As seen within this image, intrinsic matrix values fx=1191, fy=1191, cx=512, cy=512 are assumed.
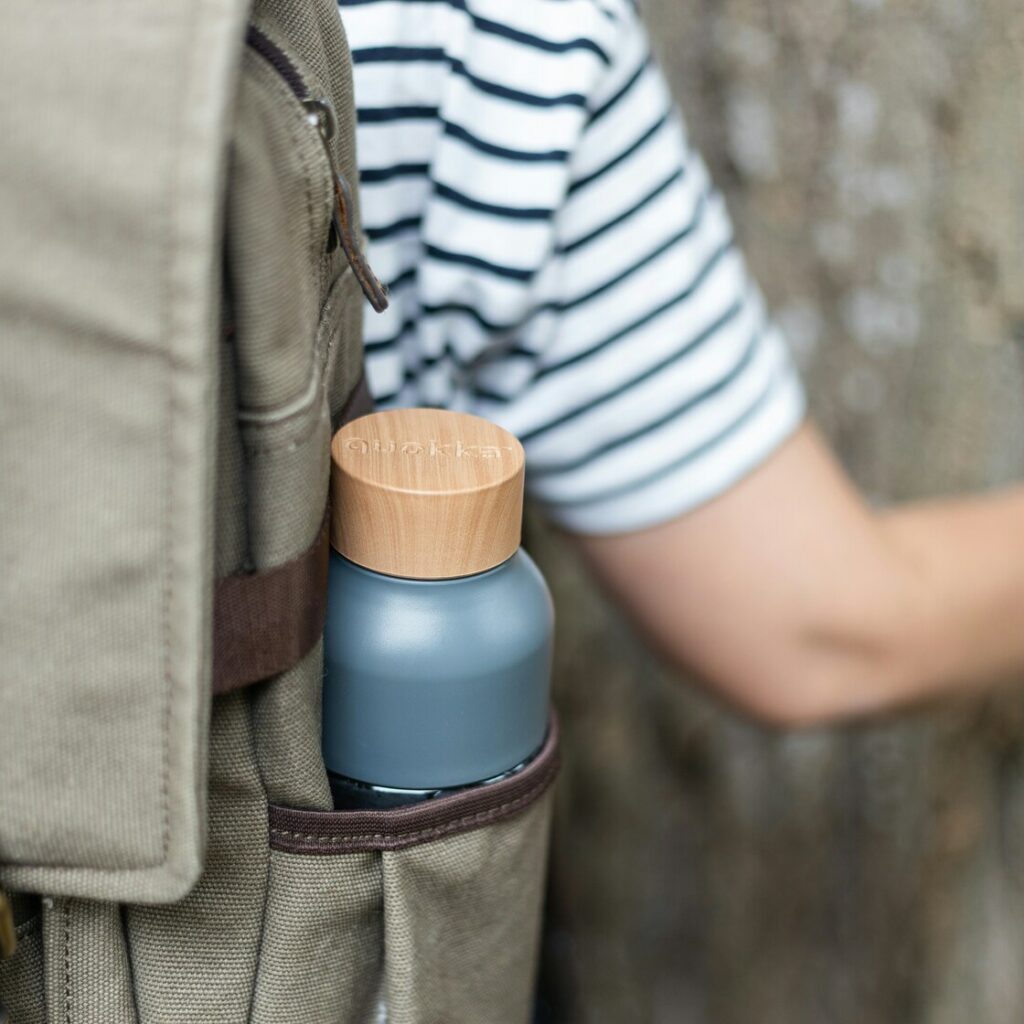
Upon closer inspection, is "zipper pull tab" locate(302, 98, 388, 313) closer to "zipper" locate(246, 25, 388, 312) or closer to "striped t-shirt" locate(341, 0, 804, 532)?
"zipper" locate(246, 25, 388, 312)

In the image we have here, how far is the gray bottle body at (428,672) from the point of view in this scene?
418mm

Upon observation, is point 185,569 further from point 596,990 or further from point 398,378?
point 596,990

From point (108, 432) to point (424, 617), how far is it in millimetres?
128

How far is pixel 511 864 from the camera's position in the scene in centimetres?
47

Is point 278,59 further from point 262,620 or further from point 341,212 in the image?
point 262,620

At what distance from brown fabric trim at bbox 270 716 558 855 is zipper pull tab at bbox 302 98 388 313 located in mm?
184

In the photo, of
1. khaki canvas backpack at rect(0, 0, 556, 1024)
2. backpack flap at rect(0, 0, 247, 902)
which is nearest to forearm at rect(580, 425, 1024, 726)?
khaki canvas backpack at rect(0, 0, 556, 1024)

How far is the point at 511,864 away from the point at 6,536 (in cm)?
23

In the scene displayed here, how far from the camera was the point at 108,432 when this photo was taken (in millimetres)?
344

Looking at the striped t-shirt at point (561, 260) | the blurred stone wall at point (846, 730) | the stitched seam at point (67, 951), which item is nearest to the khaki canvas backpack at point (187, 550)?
the stitched seam at point (67, 951)

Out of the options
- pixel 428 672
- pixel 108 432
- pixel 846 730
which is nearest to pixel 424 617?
pixel 428 672

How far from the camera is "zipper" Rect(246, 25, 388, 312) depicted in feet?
1.21

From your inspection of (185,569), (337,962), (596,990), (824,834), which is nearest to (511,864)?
(337,962)

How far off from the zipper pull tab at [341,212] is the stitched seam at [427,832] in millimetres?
192
